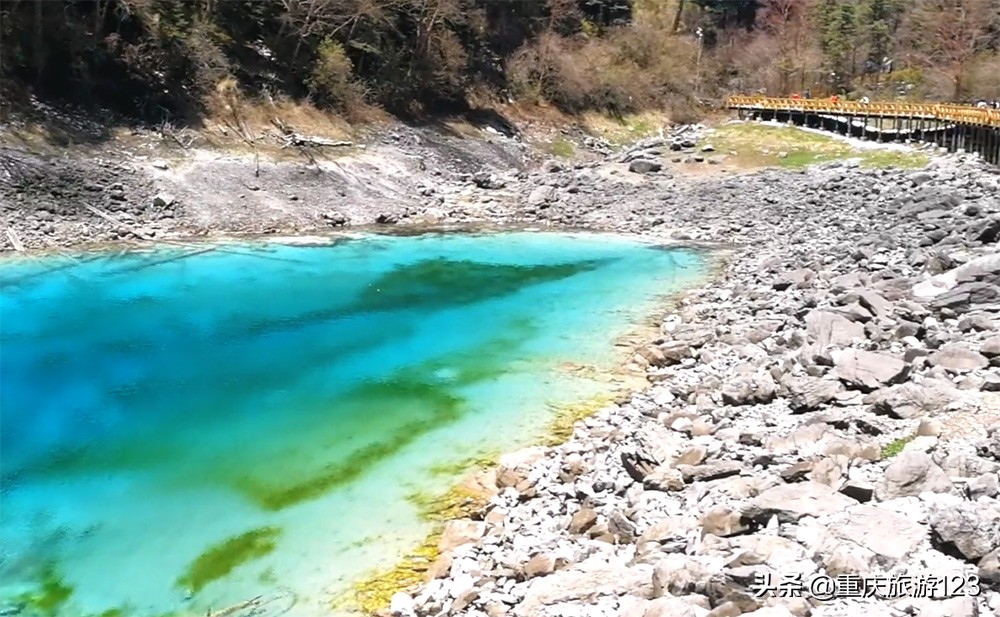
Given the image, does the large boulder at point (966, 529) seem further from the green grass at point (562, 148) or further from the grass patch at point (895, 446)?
the green grass at point (562, 148)

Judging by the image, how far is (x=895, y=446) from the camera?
1073 centimetres

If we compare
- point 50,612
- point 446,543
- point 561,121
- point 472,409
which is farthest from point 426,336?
point 561,121

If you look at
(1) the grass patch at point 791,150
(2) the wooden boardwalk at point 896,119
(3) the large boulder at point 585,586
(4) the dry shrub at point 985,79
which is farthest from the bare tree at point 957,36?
(3) the large boulder at point 585,586

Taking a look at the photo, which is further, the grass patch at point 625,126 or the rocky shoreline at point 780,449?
the grass patch at point 625,126

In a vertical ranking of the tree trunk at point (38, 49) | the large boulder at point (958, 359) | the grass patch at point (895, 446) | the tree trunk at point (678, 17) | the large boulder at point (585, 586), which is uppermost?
the tree trunk at point (678, 17)

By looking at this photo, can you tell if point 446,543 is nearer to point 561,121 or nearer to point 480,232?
point 480,232

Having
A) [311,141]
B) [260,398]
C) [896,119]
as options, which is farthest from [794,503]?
[896,119]

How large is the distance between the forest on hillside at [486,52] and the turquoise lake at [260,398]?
13075mm

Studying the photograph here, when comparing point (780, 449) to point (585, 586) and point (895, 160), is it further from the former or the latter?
point (895, 160)

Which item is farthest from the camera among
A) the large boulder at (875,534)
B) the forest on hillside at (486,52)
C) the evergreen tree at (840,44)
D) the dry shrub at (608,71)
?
the evergreen tree at (840,44)

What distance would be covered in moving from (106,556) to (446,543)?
4531 mm

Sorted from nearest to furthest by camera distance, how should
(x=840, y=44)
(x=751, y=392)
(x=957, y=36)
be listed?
(x=751, y=392) → (x=957, y=36) → (x=840, y=44)

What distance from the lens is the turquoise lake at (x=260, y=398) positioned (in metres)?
11.0

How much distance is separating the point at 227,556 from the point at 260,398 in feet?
19.0
